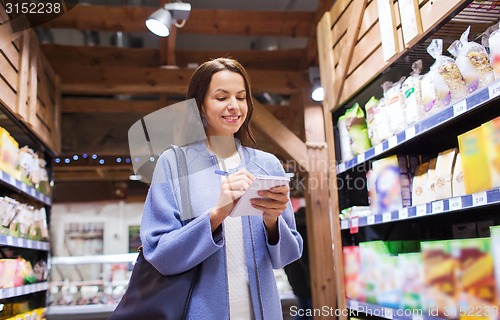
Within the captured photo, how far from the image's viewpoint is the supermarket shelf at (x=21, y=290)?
290 cm

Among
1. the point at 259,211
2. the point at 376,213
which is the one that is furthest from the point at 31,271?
the point at 259,211

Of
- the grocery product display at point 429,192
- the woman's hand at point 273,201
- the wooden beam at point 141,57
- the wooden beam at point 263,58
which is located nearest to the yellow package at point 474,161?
the grocery product display at point 429,192

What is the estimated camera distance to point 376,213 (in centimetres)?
244

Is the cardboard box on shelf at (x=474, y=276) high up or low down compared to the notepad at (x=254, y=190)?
down

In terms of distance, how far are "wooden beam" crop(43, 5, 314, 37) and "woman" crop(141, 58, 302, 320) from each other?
3.22m

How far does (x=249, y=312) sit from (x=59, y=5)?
2.90 m

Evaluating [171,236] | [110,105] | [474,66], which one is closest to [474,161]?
[474,66]

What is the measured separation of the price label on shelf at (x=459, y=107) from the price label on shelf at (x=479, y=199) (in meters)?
0.31

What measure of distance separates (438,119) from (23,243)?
290cm

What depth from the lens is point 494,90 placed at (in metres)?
1.51

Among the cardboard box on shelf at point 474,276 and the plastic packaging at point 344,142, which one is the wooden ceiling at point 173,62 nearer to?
the plastic packaging at point 344,142

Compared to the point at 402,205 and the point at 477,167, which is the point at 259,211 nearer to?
the point at 477,167

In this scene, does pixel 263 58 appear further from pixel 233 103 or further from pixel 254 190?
pixel 254 190

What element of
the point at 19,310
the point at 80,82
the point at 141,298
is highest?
the point at 80,82
